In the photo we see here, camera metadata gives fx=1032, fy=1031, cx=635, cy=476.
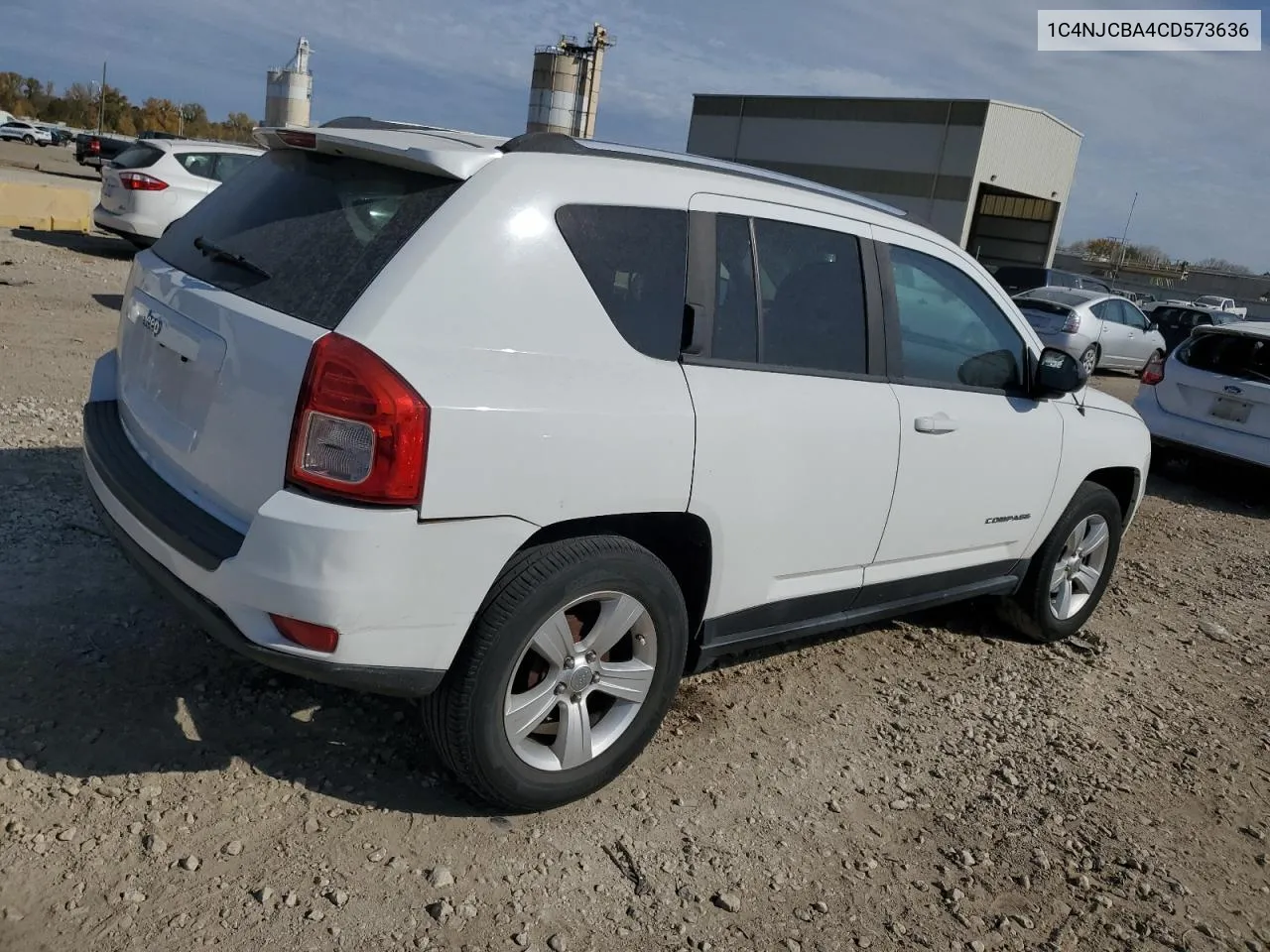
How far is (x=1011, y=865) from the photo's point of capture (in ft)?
10.5

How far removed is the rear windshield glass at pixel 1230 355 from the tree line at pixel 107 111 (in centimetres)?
9040

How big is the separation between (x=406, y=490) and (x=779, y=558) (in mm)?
1383

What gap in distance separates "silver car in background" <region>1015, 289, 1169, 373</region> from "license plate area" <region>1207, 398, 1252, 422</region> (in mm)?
7618

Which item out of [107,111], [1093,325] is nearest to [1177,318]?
[1093,325]

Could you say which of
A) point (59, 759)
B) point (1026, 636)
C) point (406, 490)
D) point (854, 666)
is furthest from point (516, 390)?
point (1026, 636)

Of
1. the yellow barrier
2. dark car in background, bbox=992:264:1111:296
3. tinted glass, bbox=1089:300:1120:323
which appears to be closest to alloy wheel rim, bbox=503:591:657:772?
tinted glass, bbox=1089:300:1120:323

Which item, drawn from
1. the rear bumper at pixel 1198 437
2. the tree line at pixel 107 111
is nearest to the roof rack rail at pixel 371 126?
the rear bumper at pixel 1198 437

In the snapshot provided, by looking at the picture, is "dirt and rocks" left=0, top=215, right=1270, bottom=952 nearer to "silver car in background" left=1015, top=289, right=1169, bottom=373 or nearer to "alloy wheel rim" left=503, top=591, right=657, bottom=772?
"alloy wheel rim" left=503, top=591, right=657, bottom=772

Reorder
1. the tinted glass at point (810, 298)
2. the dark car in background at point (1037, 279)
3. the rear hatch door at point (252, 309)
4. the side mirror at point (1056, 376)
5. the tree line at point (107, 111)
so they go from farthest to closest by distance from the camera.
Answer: the tree line at point (107, 111)
the dark car in background at point (1037, 279)
the side mirror at point (1056, 376)
the tinted glass at point (810, 298)
the rear hatch door at point (252, 309)

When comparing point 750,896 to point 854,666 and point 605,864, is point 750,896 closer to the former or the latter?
point 605,864

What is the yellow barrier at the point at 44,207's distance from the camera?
16.2 m

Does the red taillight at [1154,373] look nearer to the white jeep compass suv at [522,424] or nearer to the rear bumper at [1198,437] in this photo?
the rear bumper at [1198,437]

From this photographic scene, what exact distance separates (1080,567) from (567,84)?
57958 mm

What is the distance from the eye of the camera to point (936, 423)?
374 centimetres
